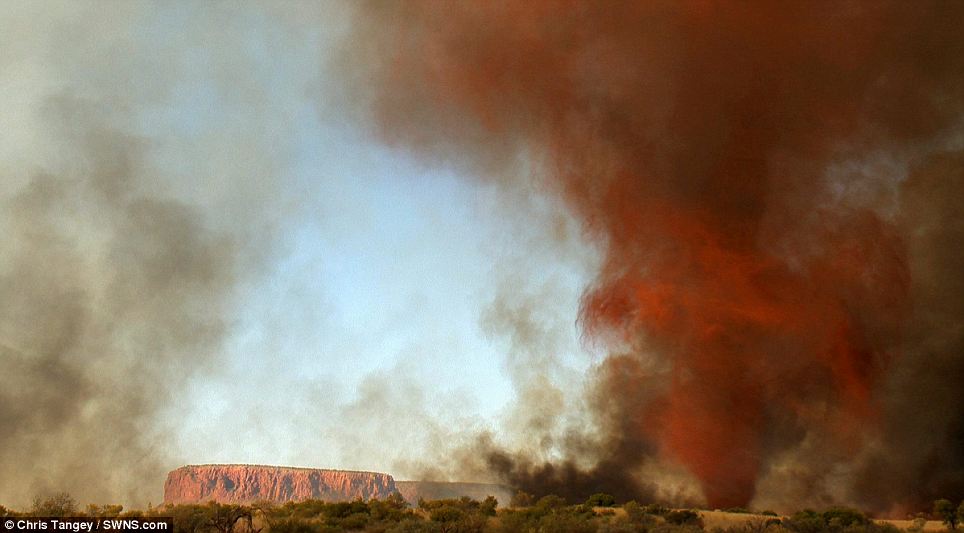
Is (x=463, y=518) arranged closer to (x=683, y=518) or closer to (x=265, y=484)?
(x=683, y=518)

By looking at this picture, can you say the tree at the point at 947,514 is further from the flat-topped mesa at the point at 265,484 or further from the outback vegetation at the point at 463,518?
the flat-topped mesa at the point at 265,484

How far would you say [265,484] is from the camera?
149875 millimetres

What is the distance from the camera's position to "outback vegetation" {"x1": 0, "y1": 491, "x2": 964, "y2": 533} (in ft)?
99.7

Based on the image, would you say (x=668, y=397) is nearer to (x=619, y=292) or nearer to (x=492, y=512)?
(x=619, y=292)

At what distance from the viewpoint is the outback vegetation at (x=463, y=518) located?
3038 centimetres

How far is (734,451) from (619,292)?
1475cm

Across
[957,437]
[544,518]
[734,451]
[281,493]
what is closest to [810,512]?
[734,451]

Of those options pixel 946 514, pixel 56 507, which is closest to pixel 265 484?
pixel 56 507

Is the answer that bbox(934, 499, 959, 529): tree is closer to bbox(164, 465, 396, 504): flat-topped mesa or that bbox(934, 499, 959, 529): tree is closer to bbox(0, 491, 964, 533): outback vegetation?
bbox(0, 491, 964, 533): outback vegetation

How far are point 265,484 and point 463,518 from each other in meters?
130

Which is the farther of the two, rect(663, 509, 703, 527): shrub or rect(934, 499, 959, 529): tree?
rect(934, 499, 959, 529): tree

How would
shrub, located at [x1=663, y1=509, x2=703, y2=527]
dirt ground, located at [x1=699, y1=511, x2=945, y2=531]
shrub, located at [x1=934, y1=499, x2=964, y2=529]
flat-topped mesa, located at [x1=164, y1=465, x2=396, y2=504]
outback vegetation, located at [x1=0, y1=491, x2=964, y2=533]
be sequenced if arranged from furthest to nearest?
flat-topped mesa, located at [x1=164, y1=465, x2=396, y2=504] → dirt ground, located at [x1=699, y1=511, x2=945, y2=531] → shrub, located at [x1=934, y1=499, x2=964, y2=529] → shrub, located at [x1=663, y1=509, x2=703, y2=527] → outback vegetation, located at [x1=0, y1=491, x2=964, y2=533]

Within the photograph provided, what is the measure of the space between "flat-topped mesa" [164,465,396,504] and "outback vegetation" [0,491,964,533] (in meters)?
113

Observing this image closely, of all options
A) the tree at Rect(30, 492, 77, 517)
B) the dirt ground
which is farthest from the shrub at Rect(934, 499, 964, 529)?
the tree at Rect(30, 492, 77, 517)
